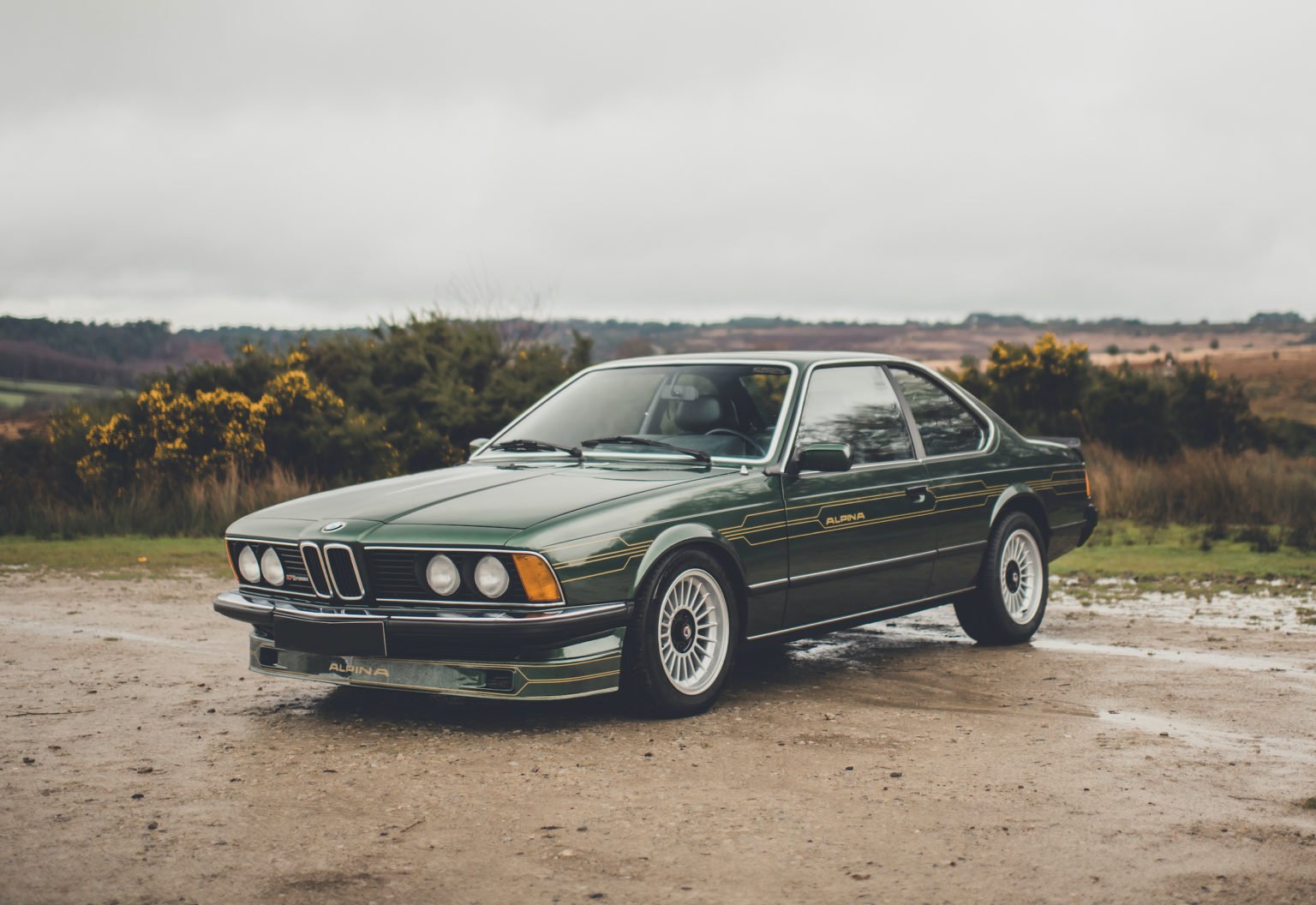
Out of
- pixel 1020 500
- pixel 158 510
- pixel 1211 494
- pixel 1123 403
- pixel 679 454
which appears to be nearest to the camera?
pixel 679 454

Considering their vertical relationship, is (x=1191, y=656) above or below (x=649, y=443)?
below

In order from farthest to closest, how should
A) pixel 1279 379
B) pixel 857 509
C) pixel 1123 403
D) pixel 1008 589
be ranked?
pixel 1279 379, pixel 1123 403, pixel 1008 589, pixel 857 509

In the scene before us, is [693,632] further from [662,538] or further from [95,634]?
[95,634]

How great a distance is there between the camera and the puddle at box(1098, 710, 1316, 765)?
17.5 feet

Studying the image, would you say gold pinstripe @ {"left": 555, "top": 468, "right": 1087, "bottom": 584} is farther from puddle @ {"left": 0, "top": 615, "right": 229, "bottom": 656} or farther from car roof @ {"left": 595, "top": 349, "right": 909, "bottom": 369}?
puddle @ {"left": 0, "top": 615, "right": 229, "bottom": 656}

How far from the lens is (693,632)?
601 centimetres

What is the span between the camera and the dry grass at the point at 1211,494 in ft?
50.3

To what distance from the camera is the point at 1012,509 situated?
26.6 feet

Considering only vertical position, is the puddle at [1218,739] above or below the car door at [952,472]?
below

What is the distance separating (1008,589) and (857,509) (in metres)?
1.61

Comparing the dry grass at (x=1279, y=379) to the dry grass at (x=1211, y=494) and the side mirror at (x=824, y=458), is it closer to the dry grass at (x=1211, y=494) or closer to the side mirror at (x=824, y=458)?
the dry grass at (x=1211, y=494)

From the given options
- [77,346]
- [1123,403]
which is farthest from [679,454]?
[77,346]

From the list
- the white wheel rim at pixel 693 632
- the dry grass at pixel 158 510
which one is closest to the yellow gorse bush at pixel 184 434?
the dry grass at pixel 158 510

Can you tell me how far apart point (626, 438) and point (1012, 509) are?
100 inches
